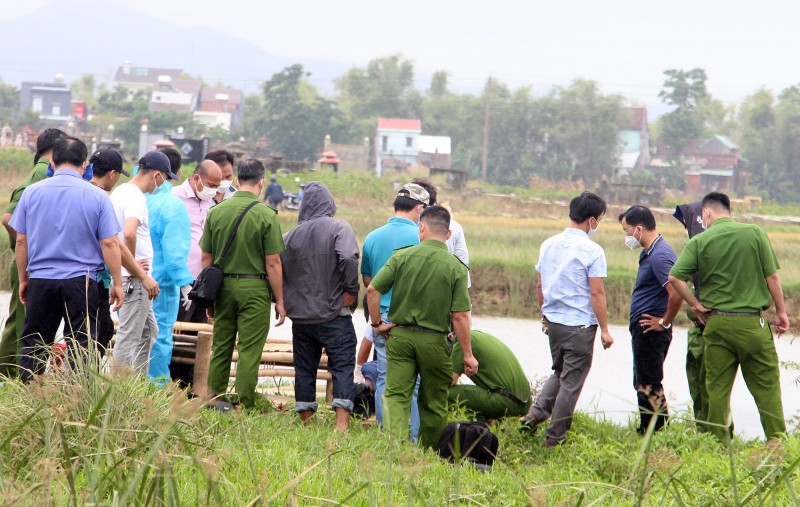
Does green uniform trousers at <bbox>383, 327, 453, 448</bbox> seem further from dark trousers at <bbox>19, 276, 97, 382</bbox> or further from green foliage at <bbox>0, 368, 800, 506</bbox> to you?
dark trousers at <bbox>19, 276, 97, 382</bbox>

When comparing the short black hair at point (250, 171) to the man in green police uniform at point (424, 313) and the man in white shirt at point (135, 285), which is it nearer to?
the man in white shirt at point (135, 285)

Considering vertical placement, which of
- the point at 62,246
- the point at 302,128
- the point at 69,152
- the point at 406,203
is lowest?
the point at 62,246

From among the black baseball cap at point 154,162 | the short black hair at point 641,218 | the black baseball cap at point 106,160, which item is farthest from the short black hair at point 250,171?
the short black hair at point 641,218

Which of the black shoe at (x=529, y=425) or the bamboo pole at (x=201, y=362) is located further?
the black shoe at (x=529, y=425)

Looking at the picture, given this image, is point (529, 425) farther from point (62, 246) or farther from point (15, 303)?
point (15, 303)

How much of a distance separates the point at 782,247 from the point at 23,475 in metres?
20.3

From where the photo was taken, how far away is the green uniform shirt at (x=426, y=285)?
19.5 ft

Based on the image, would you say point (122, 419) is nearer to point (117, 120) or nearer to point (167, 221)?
point (167, 221)

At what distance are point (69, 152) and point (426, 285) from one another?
2091 millimetres

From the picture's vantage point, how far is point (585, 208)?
6.73 meters

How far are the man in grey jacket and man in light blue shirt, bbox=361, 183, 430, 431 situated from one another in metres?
0.15

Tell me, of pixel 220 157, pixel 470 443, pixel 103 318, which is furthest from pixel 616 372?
pixel 103 318

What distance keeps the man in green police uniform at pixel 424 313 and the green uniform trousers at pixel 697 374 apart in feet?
5.92

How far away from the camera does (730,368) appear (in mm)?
6582
